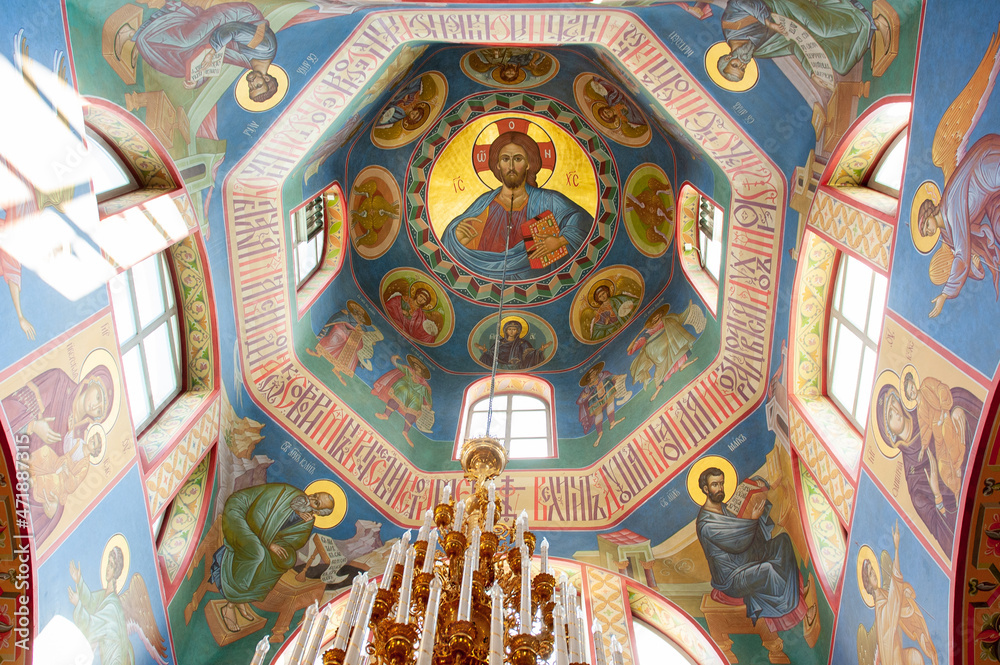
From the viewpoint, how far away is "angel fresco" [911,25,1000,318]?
4332 millimetres

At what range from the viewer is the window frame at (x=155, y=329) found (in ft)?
21.9

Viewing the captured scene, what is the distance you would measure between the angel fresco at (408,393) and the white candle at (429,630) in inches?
226

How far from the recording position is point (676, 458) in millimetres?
9062

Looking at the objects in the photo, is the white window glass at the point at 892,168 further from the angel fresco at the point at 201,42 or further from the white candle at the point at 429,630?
the angel fresco at the point at 201,42

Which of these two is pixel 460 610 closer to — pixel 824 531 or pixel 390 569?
pixel 390 569

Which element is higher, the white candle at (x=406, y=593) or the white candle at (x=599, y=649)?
the white candle at (x=406, y=593)

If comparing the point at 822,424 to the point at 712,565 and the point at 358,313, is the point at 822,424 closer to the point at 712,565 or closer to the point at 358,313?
the point at 712,565

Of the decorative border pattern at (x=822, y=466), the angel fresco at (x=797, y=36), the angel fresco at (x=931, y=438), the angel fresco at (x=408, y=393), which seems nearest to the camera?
the angel fresco at (x=931, y=438)

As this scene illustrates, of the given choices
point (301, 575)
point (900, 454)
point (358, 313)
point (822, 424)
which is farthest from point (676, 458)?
point (358, 313)

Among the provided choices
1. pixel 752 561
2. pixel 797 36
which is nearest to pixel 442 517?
pixel 752 561

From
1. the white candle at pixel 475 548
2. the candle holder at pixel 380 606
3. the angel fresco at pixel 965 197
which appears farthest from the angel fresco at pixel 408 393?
the angel fresco at pixel 965 197

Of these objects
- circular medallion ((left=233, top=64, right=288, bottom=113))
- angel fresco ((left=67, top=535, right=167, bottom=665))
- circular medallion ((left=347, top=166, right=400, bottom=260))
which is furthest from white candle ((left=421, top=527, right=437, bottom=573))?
circular medallion ((left=347, top=166, right=400, bottom=260))

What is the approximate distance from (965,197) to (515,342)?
8397 mm

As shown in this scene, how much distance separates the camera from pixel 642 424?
957 centimetres
